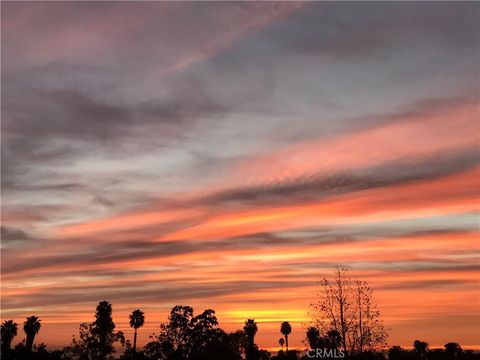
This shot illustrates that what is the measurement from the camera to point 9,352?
6788 cm

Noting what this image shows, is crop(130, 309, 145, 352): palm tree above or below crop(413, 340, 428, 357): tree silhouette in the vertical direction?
above

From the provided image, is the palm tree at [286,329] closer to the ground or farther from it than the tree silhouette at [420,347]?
farther from it

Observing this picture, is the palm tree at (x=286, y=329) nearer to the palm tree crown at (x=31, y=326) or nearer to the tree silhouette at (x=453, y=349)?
the tree silhouette at (x=453, y=349)

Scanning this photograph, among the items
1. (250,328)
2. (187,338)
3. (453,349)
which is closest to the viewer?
(187,338)

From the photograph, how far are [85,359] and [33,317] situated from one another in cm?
1755

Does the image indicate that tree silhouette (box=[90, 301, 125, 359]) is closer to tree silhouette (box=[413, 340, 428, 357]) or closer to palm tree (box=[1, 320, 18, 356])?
palm tree (box=[1, 320, 18, 356])

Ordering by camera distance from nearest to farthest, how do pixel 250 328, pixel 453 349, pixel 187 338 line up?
pixel 187 338, pixel 453 349, pixel 250 328

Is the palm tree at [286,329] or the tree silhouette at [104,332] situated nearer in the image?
the tree silhouette at [104,332]

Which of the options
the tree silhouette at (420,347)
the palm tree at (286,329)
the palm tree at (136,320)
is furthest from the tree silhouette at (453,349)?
the palm tree at (136,320)

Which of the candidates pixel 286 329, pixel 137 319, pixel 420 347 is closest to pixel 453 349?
pixel 420 347

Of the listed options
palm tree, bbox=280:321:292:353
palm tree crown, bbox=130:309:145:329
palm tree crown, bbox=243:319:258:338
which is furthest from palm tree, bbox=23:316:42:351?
palm tree, bbox=280:321:292:353

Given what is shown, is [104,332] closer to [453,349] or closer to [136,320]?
[136,320]

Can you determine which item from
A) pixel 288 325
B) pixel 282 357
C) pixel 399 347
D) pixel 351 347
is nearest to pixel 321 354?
Result: pixel 351 347

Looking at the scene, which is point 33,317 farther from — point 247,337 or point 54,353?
point 247,337
